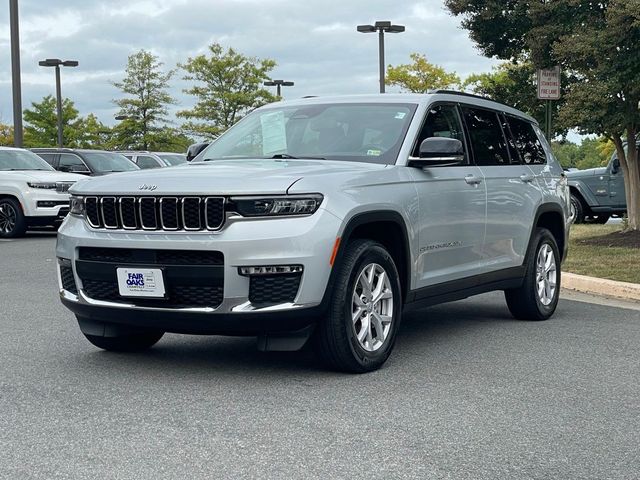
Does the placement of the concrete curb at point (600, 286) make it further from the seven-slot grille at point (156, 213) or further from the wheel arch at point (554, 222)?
the seven-slot grille at point (156, 213)

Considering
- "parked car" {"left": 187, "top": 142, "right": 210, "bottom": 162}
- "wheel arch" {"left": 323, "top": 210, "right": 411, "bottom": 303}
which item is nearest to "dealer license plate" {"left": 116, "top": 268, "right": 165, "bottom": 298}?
"wheel arch" {"left": 323, "top": 210, "right": 411, "bottom": 303}

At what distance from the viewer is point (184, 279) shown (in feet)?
18.7

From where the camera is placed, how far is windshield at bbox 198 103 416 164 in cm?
680

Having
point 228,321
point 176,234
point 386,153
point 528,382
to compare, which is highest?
point 386,153

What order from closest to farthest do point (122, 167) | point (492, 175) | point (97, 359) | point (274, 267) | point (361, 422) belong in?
1. point (361, 422)
2. point (274, 267)
3. point (97, 359)
4. point (492, 175)
5. point (122, 167)

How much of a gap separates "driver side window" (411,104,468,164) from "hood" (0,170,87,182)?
12115mm

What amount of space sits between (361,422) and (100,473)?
1377mm

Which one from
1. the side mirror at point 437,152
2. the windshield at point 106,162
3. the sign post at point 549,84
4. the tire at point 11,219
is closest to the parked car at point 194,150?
the side mirror at point 437,152

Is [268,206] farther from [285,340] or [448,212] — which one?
[448,212]

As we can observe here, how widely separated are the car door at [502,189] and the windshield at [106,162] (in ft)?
50.0

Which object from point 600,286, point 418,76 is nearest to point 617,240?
point 600,286

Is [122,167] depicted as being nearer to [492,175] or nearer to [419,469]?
[492,175]

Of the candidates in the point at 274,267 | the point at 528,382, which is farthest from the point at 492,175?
the point at 274,267

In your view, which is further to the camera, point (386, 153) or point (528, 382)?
point (386, 153)
